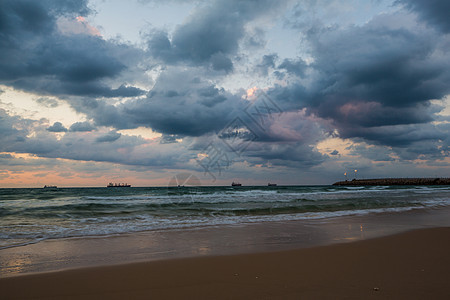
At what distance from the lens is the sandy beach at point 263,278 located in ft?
9.94

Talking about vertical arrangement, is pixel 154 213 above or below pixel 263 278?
below

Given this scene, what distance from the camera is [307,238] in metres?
6.35

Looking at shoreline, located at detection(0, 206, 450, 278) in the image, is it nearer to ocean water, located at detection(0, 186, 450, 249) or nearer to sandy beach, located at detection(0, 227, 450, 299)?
sandy beach, located at detection(0, 227, 450, 299)

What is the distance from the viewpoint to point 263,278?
3.54 meters

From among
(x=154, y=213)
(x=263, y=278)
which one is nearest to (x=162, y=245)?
(x=263, y=278)

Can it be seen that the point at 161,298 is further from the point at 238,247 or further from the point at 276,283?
the point at 238,247

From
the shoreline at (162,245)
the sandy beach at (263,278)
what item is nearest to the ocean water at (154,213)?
the shoreline at (162,245)

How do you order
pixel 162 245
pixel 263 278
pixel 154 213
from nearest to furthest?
pixel 263 278 → pixel 162 245 → pixel 154 213

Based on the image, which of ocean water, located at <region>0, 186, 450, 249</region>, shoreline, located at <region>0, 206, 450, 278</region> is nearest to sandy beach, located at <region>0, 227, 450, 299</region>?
Answer: shoreline, located at <region>0, 206, 450, 278</region>

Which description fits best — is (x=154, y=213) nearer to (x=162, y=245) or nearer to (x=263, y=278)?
(x=162, y=245)

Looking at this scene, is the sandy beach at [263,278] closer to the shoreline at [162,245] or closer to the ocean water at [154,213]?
the shoreline at [162,245]

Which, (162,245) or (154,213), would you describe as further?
(154,213)

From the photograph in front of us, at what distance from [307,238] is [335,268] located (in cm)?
249

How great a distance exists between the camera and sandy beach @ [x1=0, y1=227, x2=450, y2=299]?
3.03m
